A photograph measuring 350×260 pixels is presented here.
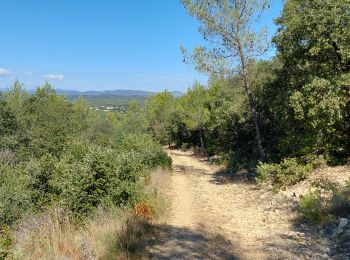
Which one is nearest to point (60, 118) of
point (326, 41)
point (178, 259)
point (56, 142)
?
point (56, 142)

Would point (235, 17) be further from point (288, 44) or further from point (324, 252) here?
point (324, 252)

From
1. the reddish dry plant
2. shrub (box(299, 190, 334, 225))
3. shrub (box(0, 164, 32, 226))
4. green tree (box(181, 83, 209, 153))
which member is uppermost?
green tree (box(181, 83, 209, 153))

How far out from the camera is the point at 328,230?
8.99 metres

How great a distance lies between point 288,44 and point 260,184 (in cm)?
630

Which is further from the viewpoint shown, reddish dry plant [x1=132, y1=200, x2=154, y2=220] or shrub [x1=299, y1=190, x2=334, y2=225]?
reddish dry plant [x1=132, y1=200, x2=154, y2=220]

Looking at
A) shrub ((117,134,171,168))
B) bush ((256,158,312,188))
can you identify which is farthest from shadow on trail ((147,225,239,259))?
shrub ((117,134,171,168))

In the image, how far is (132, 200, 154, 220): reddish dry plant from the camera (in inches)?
400

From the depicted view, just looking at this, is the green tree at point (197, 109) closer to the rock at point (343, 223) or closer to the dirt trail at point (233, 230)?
the dirt trail at point (233, 230)

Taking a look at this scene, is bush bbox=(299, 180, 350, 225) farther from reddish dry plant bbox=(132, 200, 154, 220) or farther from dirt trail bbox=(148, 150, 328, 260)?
reddish dry plant bbox=(132, 200, 154, 220)

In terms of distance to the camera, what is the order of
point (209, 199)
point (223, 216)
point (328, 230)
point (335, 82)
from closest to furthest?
point (328, 230) < point (223, 216) < point (335, 82) < point (209, 199)

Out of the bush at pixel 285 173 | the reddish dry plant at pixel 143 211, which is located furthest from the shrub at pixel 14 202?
the bush at pixel 285 173

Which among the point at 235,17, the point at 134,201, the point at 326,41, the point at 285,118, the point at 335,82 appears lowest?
the point at 134,201

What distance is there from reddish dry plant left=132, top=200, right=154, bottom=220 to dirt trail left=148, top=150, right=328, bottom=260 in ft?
1.65

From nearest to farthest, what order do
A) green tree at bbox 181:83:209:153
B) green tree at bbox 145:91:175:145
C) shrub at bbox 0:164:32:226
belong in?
shrub at bbox 0:164:32:226 < green tree at bbox 181:83:209:153 < green tree at bbox 145:91:175:145
